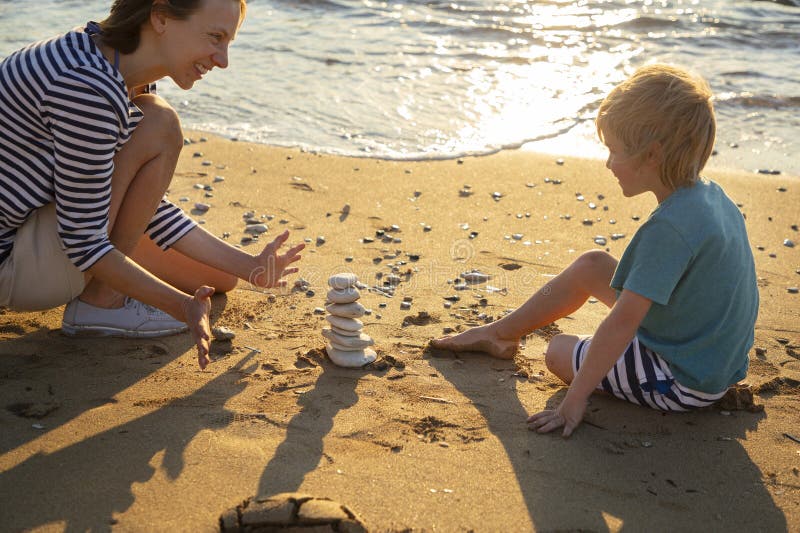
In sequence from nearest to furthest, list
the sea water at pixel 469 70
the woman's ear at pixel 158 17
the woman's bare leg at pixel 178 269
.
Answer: the woman's ear at pixel 158 17 → the woman's bare leg at pixel 178 269 → the sea water at pixel 469 70

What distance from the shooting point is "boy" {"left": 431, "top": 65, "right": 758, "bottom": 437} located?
3082 mm

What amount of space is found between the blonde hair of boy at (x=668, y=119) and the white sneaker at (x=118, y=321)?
2.18 m

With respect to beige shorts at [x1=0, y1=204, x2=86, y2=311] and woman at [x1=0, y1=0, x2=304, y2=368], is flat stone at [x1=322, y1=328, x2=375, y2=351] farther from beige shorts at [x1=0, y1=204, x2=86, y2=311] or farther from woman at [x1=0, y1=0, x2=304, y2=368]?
beige shorts at [x1=0, y1=204, x2=86, y2=311]

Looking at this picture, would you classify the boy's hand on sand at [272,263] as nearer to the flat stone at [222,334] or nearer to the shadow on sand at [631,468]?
the flat stone at [222,334]

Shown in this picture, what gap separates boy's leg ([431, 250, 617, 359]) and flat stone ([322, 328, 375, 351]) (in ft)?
1.16

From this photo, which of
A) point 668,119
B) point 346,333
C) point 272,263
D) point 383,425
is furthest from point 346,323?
point 668,119

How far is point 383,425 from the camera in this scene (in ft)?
10.7

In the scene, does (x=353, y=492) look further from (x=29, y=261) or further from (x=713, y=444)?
(x=29, y=261)

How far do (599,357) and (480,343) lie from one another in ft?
2.60

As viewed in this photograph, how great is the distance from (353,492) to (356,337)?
1028mm

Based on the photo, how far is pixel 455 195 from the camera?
5.98 m

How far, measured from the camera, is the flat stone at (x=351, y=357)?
3.71 metres

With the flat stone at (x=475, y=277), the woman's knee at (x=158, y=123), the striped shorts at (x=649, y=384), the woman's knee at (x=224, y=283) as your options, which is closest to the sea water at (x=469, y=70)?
the flat stone at (x=475, y=277)

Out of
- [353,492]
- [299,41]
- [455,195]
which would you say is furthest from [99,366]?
[299,41]
